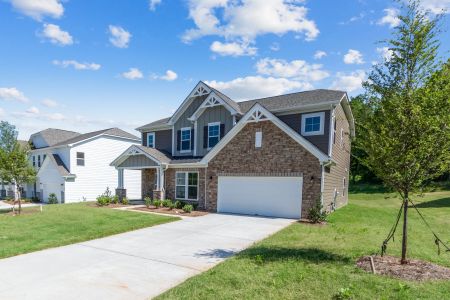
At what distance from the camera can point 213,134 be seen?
59.6ft

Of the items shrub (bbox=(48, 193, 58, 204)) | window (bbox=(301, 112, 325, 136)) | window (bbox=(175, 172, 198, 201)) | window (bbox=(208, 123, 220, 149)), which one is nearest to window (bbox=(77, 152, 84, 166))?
shrub (bbox=(48, 193, 58, 204))

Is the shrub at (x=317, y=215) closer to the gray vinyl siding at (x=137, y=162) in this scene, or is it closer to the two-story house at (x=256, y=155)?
the two-story house at (x=256, y=155)

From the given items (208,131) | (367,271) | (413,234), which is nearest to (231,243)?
(367,271)

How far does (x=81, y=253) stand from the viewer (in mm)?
7578

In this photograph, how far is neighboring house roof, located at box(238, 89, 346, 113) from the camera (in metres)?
14.2

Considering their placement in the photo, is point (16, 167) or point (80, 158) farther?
point (80, 158)

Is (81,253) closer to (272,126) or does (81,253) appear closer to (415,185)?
(415,185)

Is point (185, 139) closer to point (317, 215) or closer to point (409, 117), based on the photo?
point (317, 215)

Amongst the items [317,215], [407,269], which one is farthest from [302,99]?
[407,269]

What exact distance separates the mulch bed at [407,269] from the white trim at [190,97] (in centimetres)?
1457

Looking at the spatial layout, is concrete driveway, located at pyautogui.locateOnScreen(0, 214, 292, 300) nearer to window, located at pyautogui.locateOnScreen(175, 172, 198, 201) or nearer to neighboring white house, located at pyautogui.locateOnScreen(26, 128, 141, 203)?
window, located at pyautogui.locateOnScreen(175, 172, 198, 201)

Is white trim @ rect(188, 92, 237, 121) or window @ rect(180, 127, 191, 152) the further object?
window @ rect(180, 127, 191, 152)

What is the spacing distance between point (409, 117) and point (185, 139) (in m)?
15.5

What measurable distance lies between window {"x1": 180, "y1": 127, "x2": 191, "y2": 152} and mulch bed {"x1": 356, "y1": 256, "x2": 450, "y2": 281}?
47.8 ft
